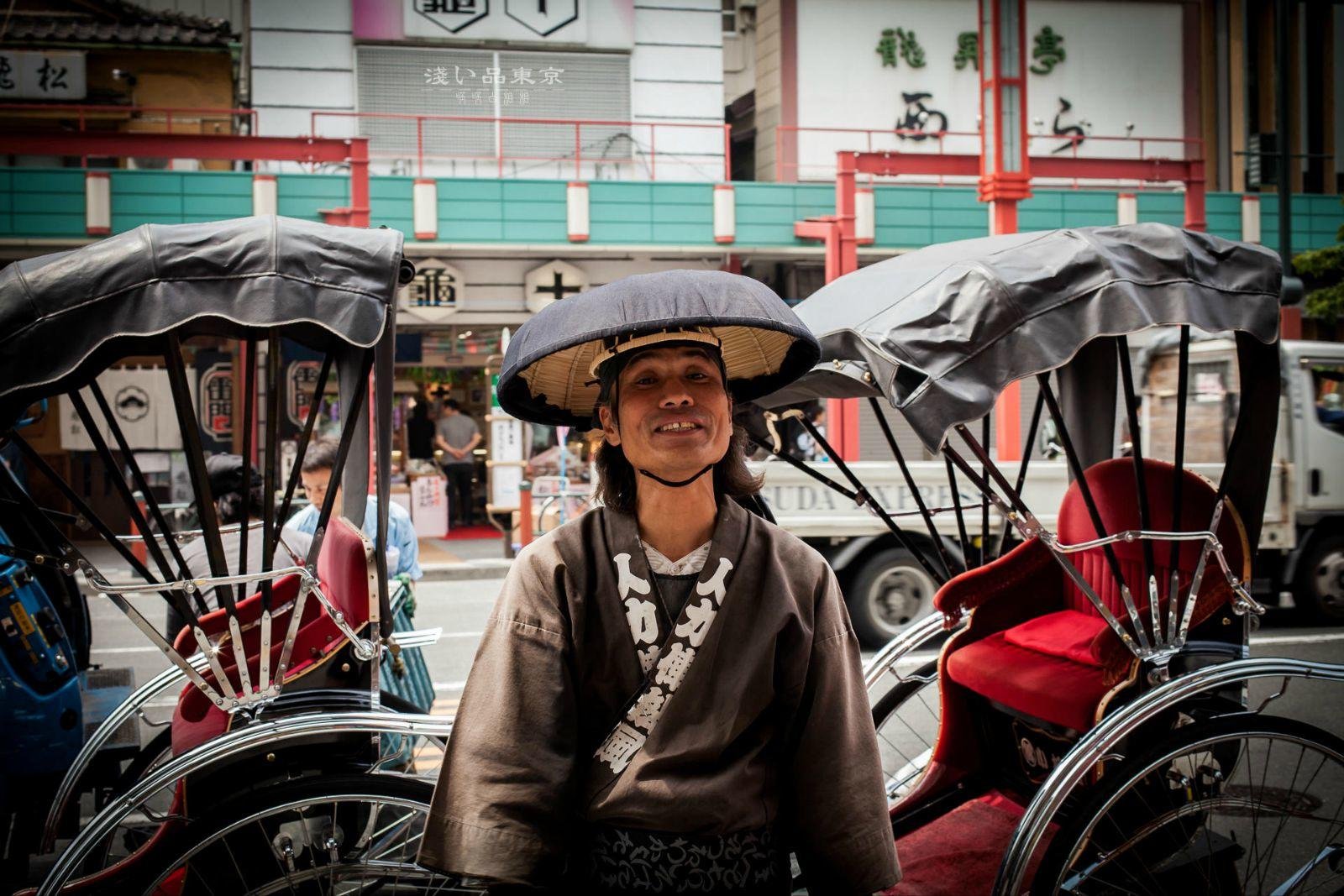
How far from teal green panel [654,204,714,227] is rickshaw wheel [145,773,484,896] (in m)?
12.6

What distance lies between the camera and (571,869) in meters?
2.09

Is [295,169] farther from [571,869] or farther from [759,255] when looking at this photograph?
[571,869]

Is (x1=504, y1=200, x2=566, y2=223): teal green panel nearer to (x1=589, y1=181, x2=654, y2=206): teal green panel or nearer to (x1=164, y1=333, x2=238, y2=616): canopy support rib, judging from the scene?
(x1=589, y1=181, x2=654, y2=206): teal green panel

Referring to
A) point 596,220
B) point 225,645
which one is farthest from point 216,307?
point 596,220

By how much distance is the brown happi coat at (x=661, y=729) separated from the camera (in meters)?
1.97

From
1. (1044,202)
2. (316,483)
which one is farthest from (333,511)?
(1044,202)

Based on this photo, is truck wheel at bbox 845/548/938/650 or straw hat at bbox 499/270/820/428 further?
truck wheel at bbox 845/548/938/650

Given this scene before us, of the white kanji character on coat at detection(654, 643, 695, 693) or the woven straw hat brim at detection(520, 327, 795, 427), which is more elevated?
the woven straw hat brim at detection(520, 327, 795, 427)

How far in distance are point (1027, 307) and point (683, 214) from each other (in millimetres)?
12389

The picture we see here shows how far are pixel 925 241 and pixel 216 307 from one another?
1408 centimetres

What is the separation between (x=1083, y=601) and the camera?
159 inches

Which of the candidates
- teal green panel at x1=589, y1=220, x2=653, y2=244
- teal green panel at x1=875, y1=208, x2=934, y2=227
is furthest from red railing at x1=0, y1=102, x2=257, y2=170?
teal green panel at x1=875, y1=208, x2=934, y2=227

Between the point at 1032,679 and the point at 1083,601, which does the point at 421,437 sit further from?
the point at 1032,679

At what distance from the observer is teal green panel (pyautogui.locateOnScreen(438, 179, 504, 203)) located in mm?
14273
